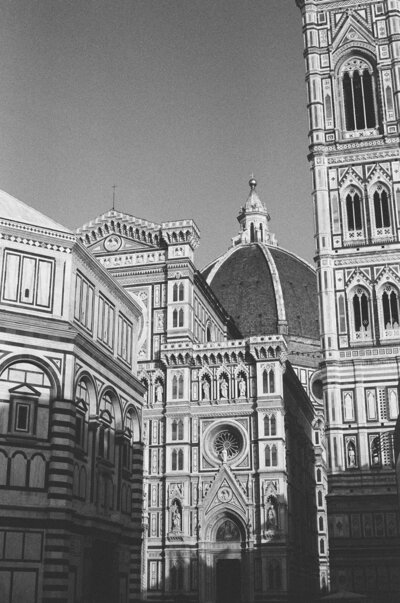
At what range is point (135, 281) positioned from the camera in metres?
46.9

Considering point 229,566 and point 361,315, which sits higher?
point 361,315

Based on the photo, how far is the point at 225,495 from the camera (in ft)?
139

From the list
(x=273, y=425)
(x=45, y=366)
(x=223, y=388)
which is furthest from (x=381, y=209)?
(x=45, y=366)

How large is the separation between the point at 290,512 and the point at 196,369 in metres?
8.78

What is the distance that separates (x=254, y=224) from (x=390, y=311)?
50.7 meters

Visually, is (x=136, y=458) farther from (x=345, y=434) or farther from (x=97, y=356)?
(x=345, y=434)

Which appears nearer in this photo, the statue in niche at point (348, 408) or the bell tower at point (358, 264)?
the bell tower at point (358, 264)

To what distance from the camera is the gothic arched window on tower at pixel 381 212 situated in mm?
45438

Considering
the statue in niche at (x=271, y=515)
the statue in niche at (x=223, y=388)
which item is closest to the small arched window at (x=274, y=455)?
the statue in niche at (x=271, y=515)

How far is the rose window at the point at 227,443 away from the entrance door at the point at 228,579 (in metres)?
5.27

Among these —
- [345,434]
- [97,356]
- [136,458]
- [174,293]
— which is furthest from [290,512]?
[97,356]

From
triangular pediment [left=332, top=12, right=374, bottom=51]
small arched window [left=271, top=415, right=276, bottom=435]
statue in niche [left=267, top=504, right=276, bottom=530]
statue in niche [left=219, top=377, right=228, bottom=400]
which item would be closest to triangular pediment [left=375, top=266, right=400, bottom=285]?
small arched window [left=271, top=415, right=276, bottom=435]

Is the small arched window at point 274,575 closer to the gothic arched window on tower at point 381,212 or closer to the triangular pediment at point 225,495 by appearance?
the triangular pediment at point 225,495

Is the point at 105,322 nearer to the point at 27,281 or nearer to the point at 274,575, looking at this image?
the point at 27,281
